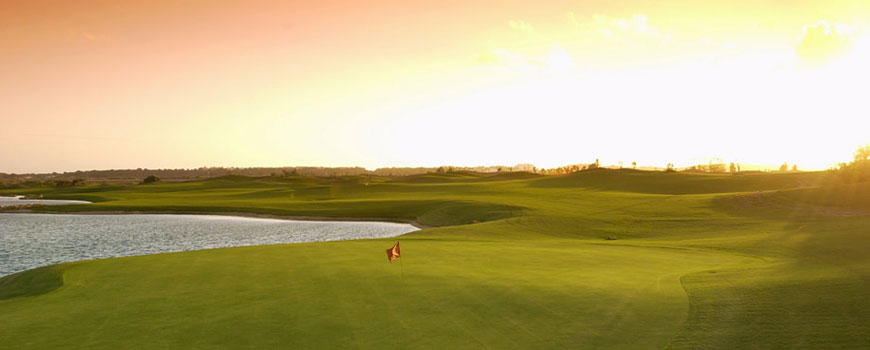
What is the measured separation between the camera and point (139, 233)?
165 feet

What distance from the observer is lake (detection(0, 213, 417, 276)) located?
3734 cm

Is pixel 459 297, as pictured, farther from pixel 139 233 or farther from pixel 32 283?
pixel 139 233

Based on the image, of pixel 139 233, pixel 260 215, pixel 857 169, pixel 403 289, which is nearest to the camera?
pixel 403 289

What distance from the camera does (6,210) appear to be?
76.7 meters

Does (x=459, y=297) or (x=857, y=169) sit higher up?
(x=857, y=169)

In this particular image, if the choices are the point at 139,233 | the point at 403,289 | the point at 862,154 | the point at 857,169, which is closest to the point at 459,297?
the point at 403,289

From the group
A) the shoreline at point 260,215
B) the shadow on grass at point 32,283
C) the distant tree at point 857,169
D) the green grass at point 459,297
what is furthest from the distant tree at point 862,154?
the shadow on grass at point 32,283

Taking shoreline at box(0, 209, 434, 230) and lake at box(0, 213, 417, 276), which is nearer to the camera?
lake at box(0, 213, 417, 276)

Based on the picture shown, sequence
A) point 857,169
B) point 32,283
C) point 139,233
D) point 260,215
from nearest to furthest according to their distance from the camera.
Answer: point 32,283 < point 139,233 < point 857,169 < point 260,215

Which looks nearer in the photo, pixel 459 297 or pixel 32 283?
pixel 459 297

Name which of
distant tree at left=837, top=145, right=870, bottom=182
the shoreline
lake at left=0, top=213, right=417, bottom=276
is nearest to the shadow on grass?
lake at left=0, top=213, right=417, bottom=276

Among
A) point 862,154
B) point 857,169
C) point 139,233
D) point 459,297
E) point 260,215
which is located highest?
point 862,154

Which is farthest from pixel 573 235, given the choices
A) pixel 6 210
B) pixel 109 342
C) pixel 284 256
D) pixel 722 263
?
pixel 6 210

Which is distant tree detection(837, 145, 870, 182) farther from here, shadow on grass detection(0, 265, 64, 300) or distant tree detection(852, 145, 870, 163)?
shadow on grass detection(0, 265, 64, 300)
